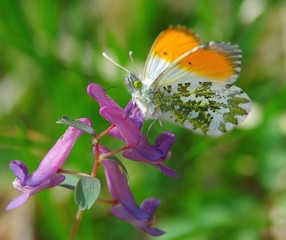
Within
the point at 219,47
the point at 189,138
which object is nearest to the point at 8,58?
A: the point at 189,138

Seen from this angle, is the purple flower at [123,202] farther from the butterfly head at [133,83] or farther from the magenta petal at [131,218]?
the butterfly head at [133,83]

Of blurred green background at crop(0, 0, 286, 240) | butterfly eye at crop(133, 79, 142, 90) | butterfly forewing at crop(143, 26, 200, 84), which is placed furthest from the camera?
blurred green background at crop(0, 0, 286, 240)

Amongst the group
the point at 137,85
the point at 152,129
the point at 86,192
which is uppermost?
the point at 152,129

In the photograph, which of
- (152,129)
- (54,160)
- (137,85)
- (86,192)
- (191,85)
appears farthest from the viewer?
(152,129)

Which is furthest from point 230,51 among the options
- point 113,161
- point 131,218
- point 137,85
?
point 131,218

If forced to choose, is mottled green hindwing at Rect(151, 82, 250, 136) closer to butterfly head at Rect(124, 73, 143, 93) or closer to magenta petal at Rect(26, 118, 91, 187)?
butterfly head at Rect(124, 73, 143, 93)

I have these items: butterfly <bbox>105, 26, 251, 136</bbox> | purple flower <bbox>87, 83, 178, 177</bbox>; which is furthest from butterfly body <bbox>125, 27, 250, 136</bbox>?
purple flower <bbox>87, 83, 178, 177</bbox>

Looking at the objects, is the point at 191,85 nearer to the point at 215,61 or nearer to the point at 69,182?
the point at 215,61
